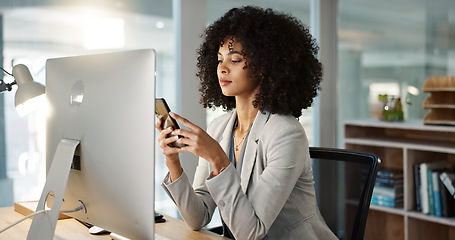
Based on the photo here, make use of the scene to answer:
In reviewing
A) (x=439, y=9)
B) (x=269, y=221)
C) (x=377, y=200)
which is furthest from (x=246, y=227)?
(x=439, y=9)

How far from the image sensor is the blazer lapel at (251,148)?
1478mm

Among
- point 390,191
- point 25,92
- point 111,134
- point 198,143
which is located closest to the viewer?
point 111,134

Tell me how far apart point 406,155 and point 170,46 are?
149 cm

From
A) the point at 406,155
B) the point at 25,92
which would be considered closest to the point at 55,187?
the point at 25,92

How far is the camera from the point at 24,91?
1.48 m

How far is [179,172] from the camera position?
1391 mm

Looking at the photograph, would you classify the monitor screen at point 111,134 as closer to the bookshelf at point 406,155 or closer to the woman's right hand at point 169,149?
the woman's right hand at point 169,149

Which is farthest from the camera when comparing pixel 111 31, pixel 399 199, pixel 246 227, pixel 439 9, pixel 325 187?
pixel 439 9

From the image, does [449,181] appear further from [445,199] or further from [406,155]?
[406,155]

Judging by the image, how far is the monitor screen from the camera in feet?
3.18

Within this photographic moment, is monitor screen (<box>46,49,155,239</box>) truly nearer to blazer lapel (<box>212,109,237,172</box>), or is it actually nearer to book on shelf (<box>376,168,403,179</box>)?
blazer lapel (<box>212,109,237,172</box>)

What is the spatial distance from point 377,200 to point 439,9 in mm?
→ 1308

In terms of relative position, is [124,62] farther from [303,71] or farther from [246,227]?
[303,71]

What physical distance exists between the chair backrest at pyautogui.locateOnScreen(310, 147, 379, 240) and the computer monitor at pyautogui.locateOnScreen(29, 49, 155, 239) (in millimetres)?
833
